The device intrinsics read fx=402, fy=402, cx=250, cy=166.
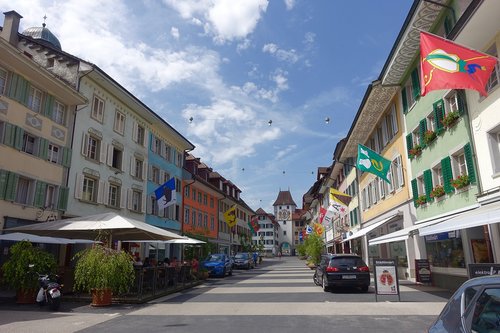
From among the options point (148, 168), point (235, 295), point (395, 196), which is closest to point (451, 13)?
point (395, 196)

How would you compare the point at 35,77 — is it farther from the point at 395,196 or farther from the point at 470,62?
the point at 395,196

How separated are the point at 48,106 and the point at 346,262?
55.6ft

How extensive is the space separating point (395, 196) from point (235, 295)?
12.4 metres

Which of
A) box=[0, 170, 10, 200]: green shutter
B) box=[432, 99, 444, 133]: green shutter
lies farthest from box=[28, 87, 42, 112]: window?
box=[432, 99, 444, 133]: green shutter

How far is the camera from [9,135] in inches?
719

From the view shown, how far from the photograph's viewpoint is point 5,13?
74.6 feet

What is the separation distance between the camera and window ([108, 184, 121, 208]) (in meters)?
27.2

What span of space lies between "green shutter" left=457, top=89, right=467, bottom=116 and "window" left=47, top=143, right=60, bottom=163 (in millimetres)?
19464

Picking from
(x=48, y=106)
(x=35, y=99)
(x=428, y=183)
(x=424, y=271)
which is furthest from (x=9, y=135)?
(x=424, y=271)

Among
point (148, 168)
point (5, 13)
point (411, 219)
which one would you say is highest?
point (5, 13)

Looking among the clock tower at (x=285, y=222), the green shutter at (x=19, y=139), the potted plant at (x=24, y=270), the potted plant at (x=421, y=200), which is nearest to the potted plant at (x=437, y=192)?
the potted plant at (x=421, y=200)

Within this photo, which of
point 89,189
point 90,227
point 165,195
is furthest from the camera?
point 165,195

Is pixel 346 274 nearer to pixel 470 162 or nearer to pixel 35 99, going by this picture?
pixel 470 162

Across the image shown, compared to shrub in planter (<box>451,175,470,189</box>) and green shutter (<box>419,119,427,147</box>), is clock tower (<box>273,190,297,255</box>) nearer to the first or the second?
green shutter (<box>419,119,427,147</box>)
